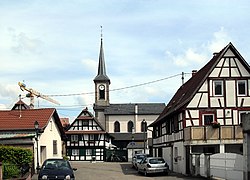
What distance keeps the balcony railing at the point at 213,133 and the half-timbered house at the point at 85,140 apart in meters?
47.8

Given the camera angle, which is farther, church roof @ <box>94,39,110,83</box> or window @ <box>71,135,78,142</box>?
church roof @ <box>94,39,110,83</box>

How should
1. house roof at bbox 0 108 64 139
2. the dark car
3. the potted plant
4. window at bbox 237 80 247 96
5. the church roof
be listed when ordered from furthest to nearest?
1. the church roof
2. house roof at bbox 0 108 64 139
3. window at bbox 237 80 247 96
4. the potted plant
5. the dark car

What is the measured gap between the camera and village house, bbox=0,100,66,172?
37500 mm

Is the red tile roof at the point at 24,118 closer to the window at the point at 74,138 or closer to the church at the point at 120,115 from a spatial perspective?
the window at the point at 74,138

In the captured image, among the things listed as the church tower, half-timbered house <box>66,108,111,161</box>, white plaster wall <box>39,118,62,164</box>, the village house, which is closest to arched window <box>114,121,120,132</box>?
the church tower

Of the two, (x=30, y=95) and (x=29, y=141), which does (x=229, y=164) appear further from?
(x=30, y=95)

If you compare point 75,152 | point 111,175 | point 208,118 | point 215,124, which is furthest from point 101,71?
point 215,124

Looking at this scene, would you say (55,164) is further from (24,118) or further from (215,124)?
(24,118)

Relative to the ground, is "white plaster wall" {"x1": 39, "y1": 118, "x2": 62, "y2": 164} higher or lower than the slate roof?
lower

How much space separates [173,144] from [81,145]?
4270 centimetres

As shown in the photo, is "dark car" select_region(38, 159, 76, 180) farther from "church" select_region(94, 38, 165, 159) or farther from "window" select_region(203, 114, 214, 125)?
"church" select_region(94, 38, 165, 159)

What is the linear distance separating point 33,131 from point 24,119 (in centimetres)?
243

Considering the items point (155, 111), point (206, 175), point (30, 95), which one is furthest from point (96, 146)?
point (206, 175)

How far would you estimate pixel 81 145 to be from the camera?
81.6 m
